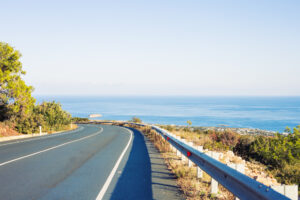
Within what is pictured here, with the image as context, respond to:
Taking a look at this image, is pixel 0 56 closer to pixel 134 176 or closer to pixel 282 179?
pixel 134 176

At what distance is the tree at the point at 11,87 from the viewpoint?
64.9 ft

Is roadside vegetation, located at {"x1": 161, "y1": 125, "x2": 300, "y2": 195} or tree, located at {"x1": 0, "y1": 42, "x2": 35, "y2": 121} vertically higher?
tree, located at {"x1": 0, "y1": 42, "x2": 35, "y2": 121}

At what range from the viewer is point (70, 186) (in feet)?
19.8

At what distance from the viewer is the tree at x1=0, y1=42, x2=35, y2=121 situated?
1978cm

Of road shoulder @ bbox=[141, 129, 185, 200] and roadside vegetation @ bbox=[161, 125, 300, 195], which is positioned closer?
road shoulder @ bbox=[141, 129, 185, 200]

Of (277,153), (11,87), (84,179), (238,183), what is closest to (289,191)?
(238,183)

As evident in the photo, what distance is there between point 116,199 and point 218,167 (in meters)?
2.10

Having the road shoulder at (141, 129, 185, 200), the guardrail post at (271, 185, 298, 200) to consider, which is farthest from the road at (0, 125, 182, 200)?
the guardrail post at (271, 185, 298, 200)

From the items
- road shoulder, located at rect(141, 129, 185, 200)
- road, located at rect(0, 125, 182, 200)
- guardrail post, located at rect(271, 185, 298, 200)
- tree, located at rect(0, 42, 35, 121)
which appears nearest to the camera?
guardrail post, located at rect(271, 185, 298, 200)

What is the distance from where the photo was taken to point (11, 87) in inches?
784

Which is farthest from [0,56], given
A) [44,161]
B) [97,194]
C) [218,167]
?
[218,167]

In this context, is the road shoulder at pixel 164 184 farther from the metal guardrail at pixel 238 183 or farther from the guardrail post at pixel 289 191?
the guardrail post at pixel 289 191

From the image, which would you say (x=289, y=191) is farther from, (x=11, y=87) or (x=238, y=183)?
(x=11, y=87)

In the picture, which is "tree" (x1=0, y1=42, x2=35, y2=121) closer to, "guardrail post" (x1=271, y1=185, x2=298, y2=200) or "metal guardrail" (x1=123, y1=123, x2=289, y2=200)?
"metal guardrail" (x1=123, y1=123, x2=289, y2=200)
